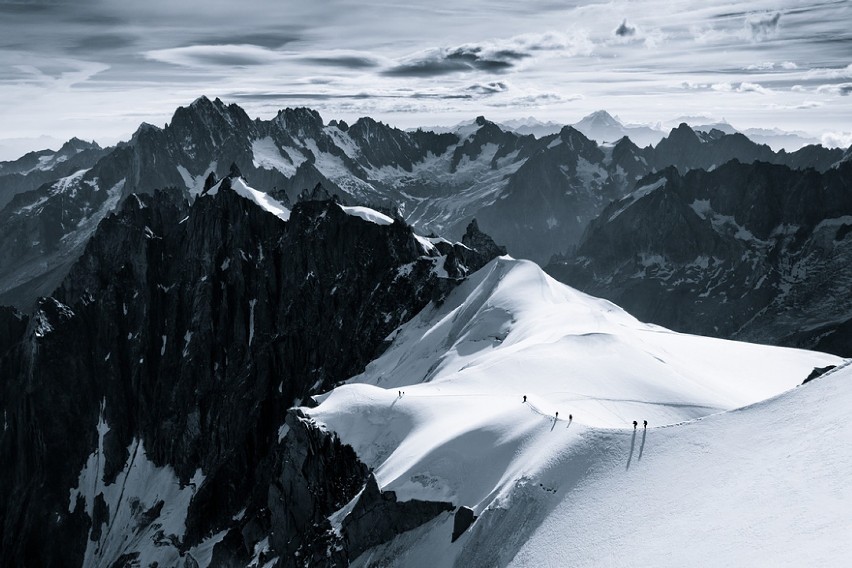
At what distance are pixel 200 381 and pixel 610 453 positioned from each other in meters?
160

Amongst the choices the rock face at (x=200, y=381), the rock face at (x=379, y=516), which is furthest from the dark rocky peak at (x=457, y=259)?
the rock face at (x=379, y=516)

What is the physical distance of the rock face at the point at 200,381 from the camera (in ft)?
501

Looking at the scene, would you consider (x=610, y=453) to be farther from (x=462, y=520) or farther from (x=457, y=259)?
(x=457, y=259)

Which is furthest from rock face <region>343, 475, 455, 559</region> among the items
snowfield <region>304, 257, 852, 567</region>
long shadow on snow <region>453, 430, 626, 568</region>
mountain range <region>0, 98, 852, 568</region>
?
long shadow on snow <region>453, 430, 626, 568</region>

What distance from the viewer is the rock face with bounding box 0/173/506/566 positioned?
152625mm

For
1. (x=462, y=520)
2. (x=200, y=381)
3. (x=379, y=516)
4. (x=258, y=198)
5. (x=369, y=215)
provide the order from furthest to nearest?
(x=258, y=198)
(x=200, y=381)
(x=369, y=215)
(x=379, y=516)
(x=462, y=520)

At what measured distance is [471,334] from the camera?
106 meters

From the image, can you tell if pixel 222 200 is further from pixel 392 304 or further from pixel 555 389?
pixel 555 389

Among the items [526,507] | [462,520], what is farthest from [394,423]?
[526,507]

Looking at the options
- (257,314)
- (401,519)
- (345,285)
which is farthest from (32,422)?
(401,519)

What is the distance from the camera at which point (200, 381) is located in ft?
603

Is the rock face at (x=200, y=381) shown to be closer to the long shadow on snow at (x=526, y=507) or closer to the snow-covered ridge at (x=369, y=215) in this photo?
the snow-covered ridge at (x=369, y=215)

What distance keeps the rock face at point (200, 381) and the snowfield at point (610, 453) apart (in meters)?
62.8

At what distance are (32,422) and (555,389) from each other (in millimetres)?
172891
